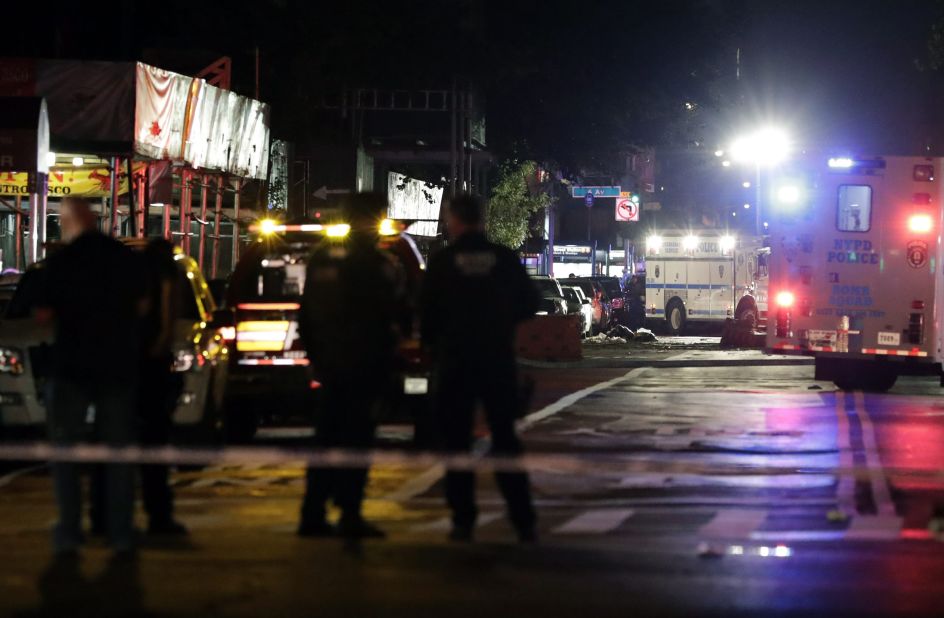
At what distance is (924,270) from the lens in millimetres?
21297

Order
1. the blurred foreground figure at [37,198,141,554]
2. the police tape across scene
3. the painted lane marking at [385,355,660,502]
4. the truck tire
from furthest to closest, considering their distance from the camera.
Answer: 1. the truck tire
2. the painted lane marking at [385,355,660,502]
3. the police tape across scene
4. the blurred foreground figure at [37,198,141,554]

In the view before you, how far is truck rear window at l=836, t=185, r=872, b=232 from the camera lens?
2153 cm

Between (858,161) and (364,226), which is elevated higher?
(858,161)

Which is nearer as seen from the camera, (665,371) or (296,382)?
(296,382)

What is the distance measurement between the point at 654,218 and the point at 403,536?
88.7 m

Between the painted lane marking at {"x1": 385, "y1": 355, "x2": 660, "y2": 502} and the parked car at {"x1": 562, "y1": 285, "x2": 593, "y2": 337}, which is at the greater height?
the parked car at {"x1": 562, "y1": 285, "x2": 593, "y2": 337}

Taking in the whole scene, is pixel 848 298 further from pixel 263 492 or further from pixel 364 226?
pixel 364 226

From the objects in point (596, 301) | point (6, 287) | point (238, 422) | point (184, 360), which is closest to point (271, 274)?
point (238, 422)

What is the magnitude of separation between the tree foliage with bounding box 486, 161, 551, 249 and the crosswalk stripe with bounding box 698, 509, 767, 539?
34.0 meters

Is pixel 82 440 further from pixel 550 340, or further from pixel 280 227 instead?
pixel 550 340

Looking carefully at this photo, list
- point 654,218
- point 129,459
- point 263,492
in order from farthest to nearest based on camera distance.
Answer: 1. point 654,218
2. point 263,492
3. point 129,459

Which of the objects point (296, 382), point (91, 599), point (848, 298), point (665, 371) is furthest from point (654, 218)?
point (91, 599)

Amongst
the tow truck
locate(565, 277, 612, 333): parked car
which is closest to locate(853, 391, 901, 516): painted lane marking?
the tow truck

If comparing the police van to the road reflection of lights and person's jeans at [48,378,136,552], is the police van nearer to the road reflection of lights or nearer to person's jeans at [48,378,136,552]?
the road reflection of lights
